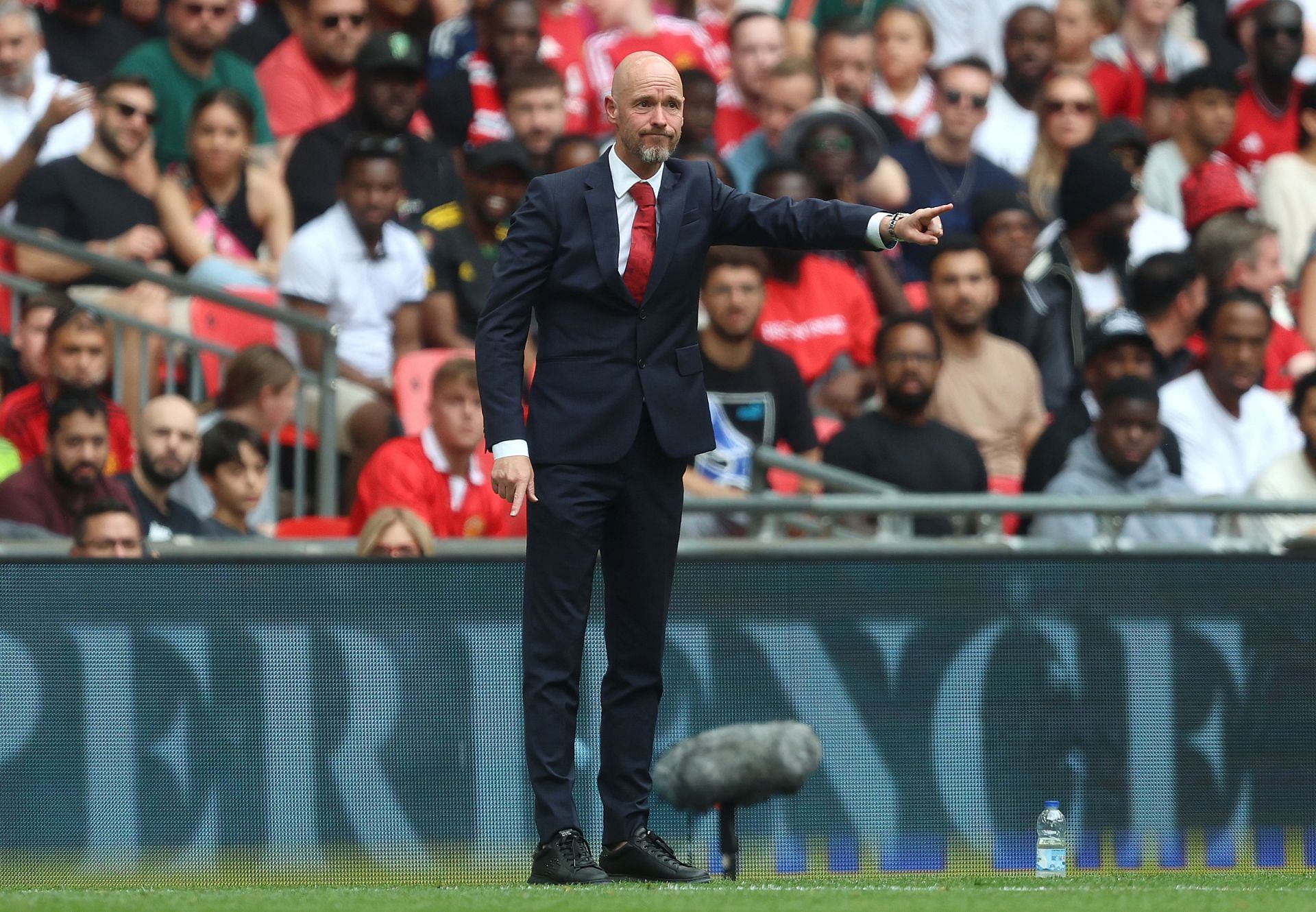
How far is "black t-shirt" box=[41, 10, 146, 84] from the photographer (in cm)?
1092

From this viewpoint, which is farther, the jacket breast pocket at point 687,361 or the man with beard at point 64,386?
the man with beard at point 64,386

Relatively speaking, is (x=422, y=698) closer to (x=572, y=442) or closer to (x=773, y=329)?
(x=572, y=442)

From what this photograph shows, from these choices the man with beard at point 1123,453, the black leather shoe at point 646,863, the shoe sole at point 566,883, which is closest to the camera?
the shoe sole at point 566,883

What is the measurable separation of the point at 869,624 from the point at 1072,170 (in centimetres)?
544

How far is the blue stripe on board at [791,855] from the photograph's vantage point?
21.8 ft

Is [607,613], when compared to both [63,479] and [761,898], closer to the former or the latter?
[761,898]

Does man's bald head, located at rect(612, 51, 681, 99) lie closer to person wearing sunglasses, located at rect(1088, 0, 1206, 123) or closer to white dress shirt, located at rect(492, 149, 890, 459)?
white dress shirt, located at rect(492, 149, 890, 459)

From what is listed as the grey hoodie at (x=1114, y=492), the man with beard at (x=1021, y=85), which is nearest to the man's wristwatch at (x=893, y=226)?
the grey hoodie at (x=1114, y=492)

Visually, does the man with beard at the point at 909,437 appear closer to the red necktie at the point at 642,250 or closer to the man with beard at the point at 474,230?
the man with beard at the point at 474,230

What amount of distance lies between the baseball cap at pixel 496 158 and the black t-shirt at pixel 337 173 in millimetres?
417

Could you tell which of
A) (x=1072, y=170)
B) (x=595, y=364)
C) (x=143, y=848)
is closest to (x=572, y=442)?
(x=595, y=364)

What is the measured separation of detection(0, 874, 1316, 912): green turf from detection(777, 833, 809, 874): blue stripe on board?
546mm

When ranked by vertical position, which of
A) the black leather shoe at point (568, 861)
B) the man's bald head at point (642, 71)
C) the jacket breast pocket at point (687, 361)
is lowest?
the black leather shoe at point (568, 861)

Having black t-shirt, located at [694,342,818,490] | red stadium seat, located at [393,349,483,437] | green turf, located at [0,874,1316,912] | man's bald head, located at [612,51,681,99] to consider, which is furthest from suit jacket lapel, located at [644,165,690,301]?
red stadium seat, located at [393,349,483,437]
